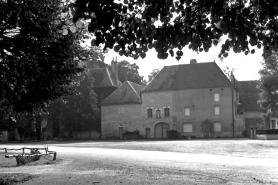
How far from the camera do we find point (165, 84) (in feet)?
209

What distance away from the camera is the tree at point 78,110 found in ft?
207

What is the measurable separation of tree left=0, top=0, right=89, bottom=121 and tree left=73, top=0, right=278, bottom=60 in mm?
5537

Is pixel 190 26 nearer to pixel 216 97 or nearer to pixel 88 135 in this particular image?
pixel 216 97

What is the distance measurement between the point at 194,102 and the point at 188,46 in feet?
173

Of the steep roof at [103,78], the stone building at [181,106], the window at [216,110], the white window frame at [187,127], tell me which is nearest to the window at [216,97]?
the stone building at [181,106]

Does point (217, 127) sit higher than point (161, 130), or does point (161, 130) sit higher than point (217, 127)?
point (217, 127)

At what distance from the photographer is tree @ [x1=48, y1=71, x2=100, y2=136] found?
63.0 m

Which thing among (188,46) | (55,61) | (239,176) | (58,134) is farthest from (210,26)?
(58,134)

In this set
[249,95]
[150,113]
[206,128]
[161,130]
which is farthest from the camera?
[249,95]

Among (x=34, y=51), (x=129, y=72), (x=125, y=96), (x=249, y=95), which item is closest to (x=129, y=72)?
(x=129, y=72)

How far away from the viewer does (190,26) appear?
333 inches

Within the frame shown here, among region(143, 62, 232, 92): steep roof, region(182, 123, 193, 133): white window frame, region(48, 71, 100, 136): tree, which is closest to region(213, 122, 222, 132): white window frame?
region(182, 123, 193, 133): white window frame

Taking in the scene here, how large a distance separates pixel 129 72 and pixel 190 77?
30774 mm

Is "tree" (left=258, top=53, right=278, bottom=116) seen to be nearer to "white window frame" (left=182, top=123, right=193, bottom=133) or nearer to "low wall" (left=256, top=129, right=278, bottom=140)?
"low wall" (left=256, top=129, right=278, bottom=140)
